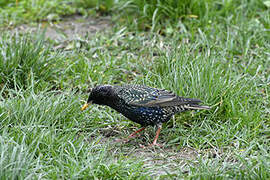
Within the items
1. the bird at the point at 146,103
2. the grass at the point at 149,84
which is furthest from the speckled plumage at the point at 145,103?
the grass at the point at 149,84

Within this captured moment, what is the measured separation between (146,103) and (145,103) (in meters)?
0.01

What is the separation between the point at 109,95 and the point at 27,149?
1.23 m

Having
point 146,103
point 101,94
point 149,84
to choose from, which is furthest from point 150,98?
point 149,84

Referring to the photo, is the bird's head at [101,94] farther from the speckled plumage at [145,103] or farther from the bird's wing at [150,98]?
the bird's wing at [150,98]

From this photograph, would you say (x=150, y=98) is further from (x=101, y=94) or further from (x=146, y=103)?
(x=101, y=94)

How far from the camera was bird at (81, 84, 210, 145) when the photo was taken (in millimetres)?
4992

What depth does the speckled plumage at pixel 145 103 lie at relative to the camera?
16.4ft

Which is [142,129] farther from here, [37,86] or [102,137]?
[37,86]

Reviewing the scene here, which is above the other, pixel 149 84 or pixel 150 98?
pixel 150 98

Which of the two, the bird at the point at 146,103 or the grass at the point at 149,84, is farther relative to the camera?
the bird at the point at 146,103

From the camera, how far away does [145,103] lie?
5.01 meters

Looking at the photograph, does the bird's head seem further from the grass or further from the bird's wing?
the grass

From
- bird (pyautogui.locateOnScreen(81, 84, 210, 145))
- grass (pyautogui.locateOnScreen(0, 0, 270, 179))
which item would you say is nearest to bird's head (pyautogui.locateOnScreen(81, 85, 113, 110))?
bird (pyautogui.locateOnScreen(81, 84, 210, 145))

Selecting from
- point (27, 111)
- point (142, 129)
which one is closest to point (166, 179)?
point (142, 129)
